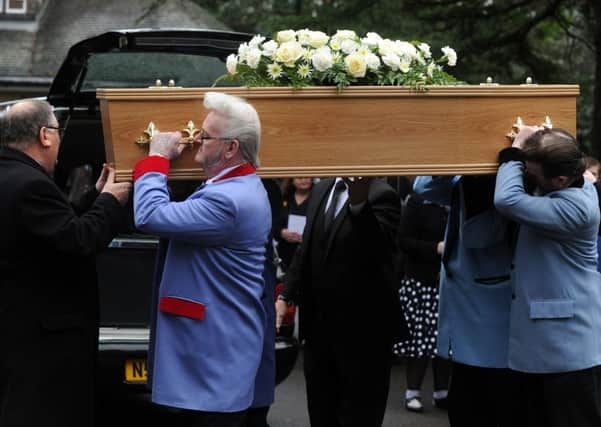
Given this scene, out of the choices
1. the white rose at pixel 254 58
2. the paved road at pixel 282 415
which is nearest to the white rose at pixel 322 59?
the white rose at pixel 254 58

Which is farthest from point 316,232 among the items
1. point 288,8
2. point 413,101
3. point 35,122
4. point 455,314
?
point 288,8

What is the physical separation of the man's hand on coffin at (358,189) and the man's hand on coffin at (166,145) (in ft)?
4.08

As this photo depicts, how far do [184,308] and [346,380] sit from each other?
1649 millimetres

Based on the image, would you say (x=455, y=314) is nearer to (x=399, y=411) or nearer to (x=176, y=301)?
(x=176, y=301)

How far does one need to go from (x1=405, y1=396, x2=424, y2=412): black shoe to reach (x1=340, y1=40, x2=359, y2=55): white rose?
4.29 m

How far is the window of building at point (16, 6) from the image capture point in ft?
106

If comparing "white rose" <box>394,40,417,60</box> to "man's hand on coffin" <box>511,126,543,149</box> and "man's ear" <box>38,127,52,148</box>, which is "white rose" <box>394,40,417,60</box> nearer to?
"man's hand on coffin" <box>511,126,543,149</box>

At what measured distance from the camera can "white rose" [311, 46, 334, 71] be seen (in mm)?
4969

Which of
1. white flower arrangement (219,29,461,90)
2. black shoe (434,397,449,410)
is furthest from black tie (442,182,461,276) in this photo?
black shoe (434,397,449,410)

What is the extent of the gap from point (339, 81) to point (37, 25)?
2858 centimetres

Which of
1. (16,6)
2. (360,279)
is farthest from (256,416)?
(16,6)

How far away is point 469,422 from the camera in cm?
571

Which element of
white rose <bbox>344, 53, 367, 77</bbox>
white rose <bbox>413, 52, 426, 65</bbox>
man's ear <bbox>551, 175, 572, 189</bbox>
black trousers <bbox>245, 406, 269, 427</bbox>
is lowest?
black trousers <bbox>245, 406, 269, 427</bbox>

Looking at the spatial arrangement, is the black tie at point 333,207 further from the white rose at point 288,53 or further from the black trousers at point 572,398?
the black trousers at point 572,398
